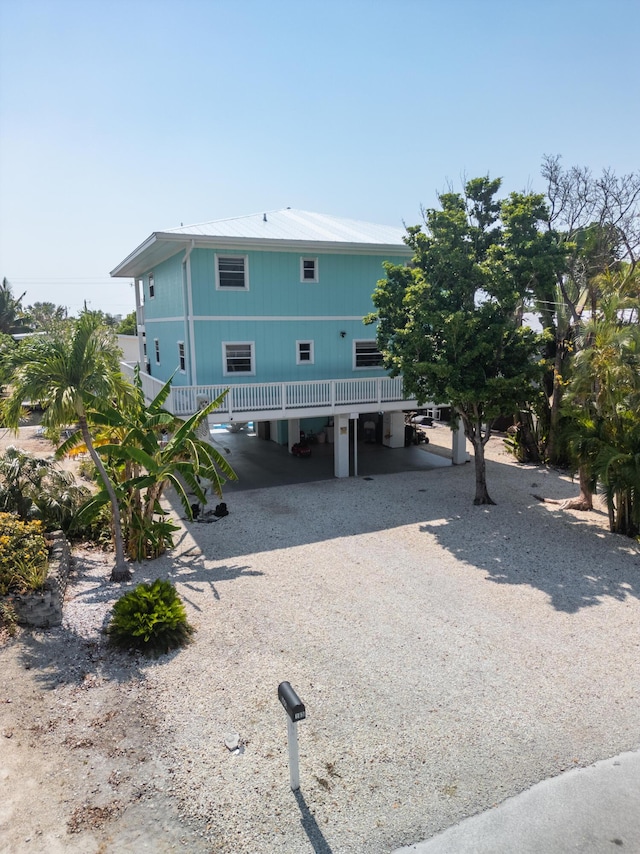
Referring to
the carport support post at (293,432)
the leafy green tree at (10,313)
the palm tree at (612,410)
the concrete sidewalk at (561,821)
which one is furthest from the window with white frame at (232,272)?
the leafy green tree at (10,313)

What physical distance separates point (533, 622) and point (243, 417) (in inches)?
412

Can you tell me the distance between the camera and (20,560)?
29.8 ft

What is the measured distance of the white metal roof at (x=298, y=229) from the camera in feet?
58.9

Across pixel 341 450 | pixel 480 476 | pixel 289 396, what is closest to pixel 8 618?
pixel 289 396

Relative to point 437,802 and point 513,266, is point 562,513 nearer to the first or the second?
point 513,266

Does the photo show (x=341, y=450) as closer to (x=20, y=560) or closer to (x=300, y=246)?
(x=300, y=246)

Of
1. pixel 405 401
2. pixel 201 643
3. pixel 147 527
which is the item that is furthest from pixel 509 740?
pixel 405 401

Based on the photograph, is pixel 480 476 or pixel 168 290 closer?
pixel 480 476

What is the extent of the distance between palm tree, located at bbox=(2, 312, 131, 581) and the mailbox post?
5.86 metres

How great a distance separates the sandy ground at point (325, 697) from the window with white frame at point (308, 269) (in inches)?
408

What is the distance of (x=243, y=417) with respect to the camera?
17.1 metres

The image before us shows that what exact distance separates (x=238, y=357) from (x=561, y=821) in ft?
51.4

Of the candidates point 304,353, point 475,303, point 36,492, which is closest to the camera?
point 36,492

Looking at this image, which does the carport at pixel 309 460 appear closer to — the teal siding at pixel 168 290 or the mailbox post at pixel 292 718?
the teal siding at pixel 168 290
